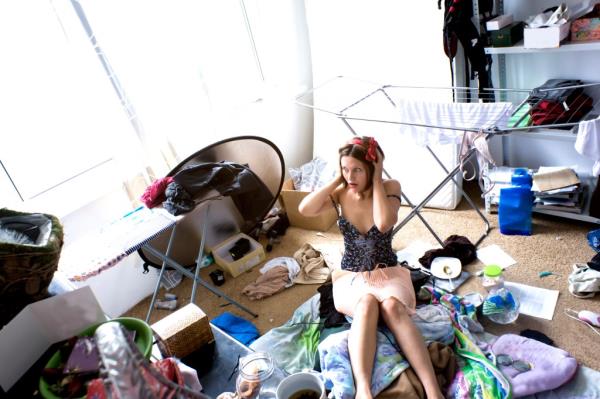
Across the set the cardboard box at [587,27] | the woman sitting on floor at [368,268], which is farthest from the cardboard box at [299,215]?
the cardboard box at [587,27]

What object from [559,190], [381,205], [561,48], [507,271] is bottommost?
[507,271]

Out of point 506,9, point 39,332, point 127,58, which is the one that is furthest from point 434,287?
point 127,58

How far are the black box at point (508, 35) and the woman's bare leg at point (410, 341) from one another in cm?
152

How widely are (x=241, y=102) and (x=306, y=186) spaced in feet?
2.33

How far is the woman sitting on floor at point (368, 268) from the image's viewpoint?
1604 mm

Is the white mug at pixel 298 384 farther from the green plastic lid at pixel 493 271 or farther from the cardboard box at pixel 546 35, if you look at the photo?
the cardboard box at pixel 546 35

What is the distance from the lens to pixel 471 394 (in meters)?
1.53

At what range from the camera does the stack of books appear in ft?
7.81

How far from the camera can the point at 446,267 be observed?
2.30 meters

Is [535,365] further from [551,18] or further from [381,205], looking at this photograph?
[551,18]

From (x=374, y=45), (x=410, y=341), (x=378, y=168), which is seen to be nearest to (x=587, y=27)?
(x=374, y=45)

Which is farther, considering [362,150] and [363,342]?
[362,150]

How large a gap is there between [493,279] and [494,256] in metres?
0.32

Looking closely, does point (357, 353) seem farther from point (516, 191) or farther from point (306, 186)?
point (306, 186)
